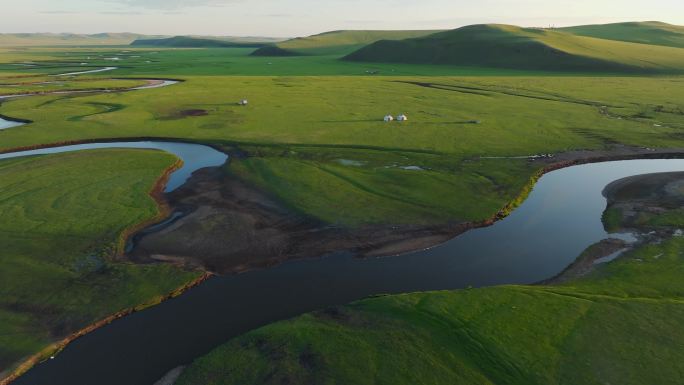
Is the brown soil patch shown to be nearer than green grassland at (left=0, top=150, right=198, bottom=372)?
No

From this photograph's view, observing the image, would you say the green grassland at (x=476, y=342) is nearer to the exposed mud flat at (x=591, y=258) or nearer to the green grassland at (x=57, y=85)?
the exposed mud flat at (x=591, y=258)

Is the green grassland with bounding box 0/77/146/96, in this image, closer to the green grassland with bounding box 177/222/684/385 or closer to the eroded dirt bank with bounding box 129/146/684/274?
the eroded dirt bank with bounding box 129/146/684/274

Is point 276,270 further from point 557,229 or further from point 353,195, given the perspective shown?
point 557,229

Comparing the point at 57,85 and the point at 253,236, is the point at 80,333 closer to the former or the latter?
the point at 253,236

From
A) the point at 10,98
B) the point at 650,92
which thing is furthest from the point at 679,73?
the point at 10,98

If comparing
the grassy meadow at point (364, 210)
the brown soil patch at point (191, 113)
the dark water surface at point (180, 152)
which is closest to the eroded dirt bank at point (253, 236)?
the grassy meadow at point (364, 210)

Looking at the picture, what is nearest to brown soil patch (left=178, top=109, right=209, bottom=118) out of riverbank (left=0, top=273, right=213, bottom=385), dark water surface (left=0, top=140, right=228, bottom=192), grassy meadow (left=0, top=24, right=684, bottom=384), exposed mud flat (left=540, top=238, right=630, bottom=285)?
grassy meadow (left=0, top=24, right=684, bottom=384)

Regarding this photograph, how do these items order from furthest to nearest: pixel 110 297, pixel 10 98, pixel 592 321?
pixel 10 98, pixel 110 297, pixel 592 321
